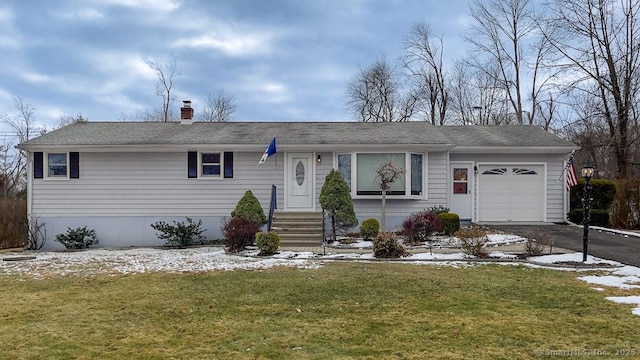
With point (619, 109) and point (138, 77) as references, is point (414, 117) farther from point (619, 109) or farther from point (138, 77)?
point (138, 77)

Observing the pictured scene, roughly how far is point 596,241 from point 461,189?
180 inches

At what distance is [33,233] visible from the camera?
1361 centimetres

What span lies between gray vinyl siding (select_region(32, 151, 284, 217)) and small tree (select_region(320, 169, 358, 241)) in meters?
2.01

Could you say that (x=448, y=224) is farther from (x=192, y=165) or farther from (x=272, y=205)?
(x=192, y=165)

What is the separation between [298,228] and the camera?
12.6 metres

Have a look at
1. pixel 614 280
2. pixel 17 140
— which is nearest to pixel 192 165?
pixel 614 280

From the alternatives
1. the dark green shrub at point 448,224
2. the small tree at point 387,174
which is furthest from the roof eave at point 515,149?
the dark green shrub at point 448,224

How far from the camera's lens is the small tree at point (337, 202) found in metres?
12.4

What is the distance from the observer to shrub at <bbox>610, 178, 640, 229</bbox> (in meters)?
13.8

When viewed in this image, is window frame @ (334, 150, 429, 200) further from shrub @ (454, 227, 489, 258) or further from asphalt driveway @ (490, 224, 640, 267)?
shrub @ (454, 227, 489, 258)

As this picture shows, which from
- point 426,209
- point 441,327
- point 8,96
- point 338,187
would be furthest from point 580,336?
point 8,96

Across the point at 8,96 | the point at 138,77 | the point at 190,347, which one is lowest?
the point at 190,347

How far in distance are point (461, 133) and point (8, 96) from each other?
2864 cm

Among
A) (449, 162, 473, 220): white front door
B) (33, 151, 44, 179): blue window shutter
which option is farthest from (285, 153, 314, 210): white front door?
(33, 151, 44, 179): blue window shutter
